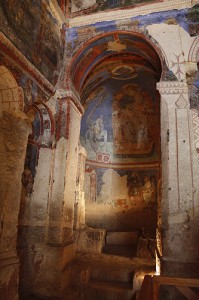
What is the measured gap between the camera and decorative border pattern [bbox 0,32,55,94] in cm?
463

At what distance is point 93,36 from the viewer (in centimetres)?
718

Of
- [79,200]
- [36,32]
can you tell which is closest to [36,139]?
[36,32]

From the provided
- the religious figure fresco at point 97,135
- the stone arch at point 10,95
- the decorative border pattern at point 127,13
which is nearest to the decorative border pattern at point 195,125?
the decorative border pattern at point 127,13

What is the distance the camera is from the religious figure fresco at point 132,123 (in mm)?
11641

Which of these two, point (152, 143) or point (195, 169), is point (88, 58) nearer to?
point (195, 169)

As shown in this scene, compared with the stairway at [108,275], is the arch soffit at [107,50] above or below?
above

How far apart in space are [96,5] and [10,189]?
5.94m

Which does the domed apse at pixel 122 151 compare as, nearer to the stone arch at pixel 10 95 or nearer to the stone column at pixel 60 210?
the stone column at pixel 60 210

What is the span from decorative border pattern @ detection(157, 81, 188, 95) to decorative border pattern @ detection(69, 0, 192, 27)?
2.23 meters

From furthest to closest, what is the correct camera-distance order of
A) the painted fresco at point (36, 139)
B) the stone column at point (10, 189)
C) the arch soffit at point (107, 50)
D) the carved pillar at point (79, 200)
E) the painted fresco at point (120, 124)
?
the painted fresco at point (120, 124)
the carved pillar at point (79, 200)
the arch soffit at point (107, 50)
the painted fresco at point (36, 139)
the stone column at point (10, 189)

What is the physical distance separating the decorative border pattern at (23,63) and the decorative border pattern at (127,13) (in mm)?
2406

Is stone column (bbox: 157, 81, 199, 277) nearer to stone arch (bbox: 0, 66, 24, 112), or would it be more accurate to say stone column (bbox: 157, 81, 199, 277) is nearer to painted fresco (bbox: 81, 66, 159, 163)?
stone arch (bbox: 0, 66, 24, 112)

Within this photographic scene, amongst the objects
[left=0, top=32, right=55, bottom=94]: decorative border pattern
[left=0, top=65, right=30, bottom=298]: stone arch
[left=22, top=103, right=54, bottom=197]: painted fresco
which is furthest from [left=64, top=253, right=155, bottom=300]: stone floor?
[left=0, top=32, right=55, bottom=94]: decorative border pattern

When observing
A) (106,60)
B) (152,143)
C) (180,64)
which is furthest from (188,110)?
(152,143)
